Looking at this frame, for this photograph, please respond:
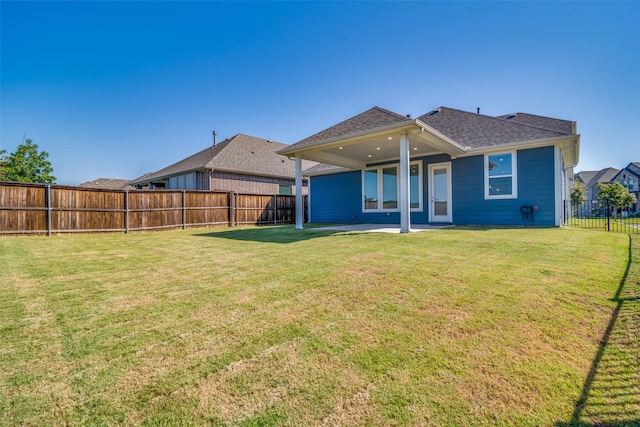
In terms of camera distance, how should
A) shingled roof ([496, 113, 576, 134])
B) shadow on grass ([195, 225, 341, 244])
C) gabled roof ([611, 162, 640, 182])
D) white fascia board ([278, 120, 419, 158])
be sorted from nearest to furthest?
shadow on grass ([195, 225, 341, 244]) < white fascia board ([278, 120, 419, 158]) < shingled roof ([496, 113, 576, 134]) < gabled roof ([611, 162, 640, 182])

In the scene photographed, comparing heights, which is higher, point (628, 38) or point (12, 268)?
point (628, 38)

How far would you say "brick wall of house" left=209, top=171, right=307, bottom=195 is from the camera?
1656 centimetres

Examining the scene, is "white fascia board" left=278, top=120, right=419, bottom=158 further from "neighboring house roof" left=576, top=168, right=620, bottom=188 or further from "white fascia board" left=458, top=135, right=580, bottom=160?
"neighboring house roof" left=576, top=168, right=620, bottom=188

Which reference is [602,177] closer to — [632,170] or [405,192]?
[632,170]

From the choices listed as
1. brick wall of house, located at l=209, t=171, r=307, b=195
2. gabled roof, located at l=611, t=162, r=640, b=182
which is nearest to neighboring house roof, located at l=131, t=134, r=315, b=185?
brick wall of house, located at l=209, t=171, r=307, b=195

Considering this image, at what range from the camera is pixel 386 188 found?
12289 mm

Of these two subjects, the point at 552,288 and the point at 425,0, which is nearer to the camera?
the point at 552,288

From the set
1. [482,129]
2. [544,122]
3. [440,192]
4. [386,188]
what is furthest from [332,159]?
[544,122]

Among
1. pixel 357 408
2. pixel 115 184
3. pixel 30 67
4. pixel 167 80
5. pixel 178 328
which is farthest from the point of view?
pixel 115 184

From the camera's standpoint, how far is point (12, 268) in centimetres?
426

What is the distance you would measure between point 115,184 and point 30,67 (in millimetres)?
24650

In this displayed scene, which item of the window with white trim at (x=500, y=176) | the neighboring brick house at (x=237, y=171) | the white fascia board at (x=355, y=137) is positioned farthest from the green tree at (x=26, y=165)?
the window with white trim at (x=500, y=176)

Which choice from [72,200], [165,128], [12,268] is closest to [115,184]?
[165,128]

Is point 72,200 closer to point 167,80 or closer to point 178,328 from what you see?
point 167,80
